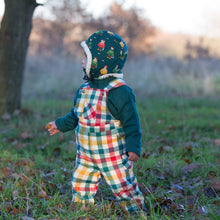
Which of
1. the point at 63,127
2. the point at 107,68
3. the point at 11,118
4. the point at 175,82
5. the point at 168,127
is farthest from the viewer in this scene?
the point at 175,82

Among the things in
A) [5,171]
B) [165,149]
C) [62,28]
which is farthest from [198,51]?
[5,171]

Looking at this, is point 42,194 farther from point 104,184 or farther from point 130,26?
point 130,26

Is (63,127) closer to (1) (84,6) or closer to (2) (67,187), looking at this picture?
(2) (67,187)

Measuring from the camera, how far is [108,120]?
8.14 feet

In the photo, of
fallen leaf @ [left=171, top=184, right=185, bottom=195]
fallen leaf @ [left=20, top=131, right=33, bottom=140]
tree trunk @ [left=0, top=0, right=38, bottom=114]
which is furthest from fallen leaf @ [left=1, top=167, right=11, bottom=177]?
tree trunk @ [left=0, top=0, right=38, bottom=114]

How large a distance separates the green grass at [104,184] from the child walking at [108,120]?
11.6 inches

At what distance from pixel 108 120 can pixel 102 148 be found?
234 millimetres

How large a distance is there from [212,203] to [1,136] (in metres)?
3.79

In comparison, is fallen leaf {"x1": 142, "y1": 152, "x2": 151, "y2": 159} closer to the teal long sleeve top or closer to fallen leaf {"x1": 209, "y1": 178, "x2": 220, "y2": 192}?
fallen leaf {"x1": 209, "y1": 178, "x2": 220, "y2": 192}

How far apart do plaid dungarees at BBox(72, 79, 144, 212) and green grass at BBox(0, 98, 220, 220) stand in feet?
0.63

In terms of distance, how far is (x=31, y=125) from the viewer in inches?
227

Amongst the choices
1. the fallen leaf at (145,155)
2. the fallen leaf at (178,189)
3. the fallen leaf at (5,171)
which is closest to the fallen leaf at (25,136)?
the fallen leaf at (5,171)

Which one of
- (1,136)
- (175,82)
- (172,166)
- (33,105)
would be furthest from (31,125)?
(175,82)

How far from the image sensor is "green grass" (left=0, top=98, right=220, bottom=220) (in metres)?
2.64
